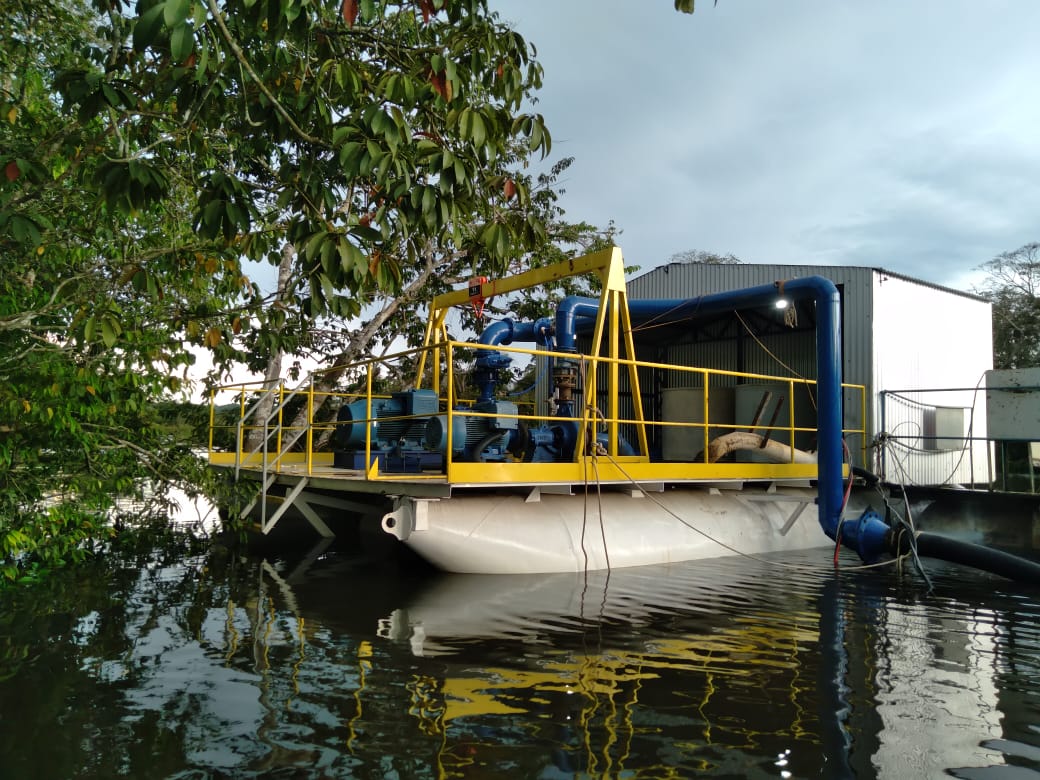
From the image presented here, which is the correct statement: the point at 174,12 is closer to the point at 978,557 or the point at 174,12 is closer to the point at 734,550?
the point at 734,550

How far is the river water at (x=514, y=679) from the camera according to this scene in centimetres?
364

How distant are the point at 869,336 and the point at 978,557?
5.17m

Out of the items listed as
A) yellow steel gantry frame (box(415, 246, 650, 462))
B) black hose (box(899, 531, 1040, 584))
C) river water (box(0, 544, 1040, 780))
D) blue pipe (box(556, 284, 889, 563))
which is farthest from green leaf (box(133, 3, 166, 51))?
black hose (box(899, 531, 1040, 584))

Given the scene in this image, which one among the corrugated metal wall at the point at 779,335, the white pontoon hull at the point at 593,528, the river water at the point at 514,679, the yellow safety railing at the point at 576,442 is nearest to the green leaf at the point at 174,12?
the river water at the point at 514,679

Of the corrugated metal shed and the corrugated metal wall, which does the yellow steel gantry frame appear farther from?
the corrugated metal wall

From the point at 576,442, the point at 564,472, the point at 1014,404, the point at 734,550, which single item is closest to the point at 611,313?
the point at 576,442

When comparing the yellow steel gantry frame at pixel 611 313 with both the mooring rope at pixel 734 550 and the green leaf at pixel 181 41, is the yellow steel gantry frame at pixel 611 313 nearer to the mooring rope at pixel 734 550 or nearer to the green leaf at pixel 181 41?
the mooring rope at pixel 734 550

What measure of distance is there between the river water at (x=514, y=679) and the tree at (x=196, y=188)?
1.86m

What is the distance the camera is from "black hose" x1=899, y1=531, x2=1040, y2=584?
26.7 ft

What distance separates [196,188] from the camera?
4473mm

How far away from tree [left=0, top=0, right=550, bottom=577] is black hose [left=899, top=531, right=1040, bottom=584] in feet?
22.5

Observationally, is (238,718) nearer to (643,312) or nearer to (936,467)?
(643,312)

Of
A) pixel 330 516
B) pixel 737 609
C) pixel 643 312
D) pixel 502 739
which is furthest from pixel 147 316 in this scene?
pixel 643 312

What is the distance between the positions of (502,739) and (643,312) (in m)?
10.7
